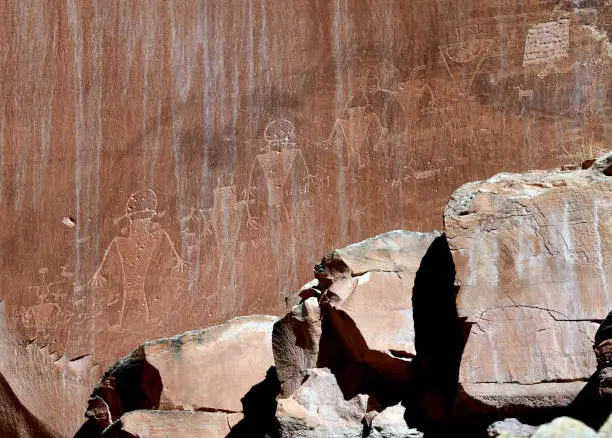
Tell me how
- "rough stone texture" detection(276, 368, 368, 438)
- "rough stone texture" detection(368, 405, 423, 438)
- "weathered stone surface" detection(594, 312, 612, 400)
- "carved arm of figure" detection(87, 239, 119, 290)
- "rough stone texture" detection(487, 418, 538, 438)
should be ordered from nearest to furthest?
1. "weathered stone surface" detection(594, 312, 612, 400)
2. "rough stone texture" detection(487, 418, 538, 438)
3. "rough stone texture" detection(368, 405, 423, 438)
4. "rough stone texture" detection(276, 368, 368, 438)
5. "carved arm of figure" detection(87, 239, 119, 290)

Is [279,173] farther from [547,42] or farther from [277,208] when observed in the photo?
[547,42]

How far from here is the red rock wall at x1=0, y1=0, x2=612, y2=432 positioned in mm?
7902

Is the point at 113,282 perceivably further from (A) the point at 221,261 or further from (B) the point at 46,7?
(B) the point at 46,7

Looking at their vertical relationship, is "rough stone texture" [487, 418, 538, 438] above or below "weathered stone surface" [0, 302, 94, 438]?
above

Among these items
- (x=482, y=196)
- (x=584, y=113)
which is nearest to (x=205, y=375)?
(x=482, y=196)

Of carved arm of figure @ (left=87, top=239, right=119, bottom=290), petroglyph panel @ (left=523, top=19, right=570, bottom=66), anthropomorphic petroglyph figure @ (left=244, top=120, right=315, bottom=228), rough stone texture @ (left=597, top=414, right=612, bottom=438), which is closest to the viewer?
rough stone texture @ (left=597, top=414, right=612, bottom=438)

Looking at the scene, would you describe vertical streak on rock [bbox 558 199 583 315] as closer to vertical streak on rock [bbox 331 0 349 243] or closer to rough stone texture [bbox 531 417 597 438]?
rough stone texture [bbox 531 417 597 438]

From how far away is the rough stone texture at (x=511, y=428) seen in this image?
412 centimetres

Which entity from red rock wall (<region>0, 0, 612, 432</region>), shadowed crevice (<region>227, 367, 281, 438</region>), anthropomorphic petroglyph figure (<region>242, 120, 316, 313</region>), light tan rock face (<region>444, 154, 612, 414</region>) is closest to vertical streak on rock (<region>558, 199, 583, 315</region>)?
light tan rock face (<region>444, 154, 612, 414</region>)

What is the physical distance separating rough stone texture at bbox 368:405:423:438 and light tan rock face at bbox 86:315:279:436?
1164 millimetres

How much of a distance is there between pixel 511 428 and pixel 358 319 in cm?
109

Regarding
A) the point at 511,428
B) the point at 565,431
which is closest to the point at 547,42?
the point at 511,428

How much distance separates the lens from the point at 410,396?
4.90m

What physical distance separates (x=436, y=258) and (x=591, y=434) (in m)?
2.34
